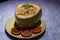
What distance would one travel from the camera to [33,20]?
1.45 m

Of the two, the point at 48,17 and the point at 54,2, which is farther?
the point at 54,2

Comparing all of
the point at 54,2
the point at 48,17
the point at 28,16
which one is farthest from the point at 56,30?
the point at 54,2

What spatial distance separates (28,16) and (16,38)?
9.5 inches

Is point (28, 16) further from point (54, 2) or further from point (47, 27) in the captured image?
point (54, 2)

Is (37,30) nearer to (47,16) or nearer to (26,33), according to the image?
(26,33)

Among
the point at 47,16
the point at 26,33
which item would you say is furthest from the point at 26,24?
the point at 47,16

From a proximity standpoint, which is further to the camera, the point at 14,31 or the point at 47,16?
the point at 47,16

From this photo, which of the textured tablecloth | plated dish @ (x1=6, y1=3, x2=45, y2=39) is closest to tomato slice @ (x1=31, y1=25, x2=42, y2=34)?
plated dish @ (x1=6, y1=3, x2=45, y2=39)

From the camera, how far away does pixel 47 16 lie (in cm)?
182

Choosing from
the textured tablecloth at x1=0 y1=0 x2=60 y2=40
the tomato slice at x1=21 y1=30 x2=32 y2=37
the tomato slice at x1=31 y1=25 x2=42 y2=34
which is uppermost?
the tomato slice at x1=31 y1=25 x2=42 y2=34

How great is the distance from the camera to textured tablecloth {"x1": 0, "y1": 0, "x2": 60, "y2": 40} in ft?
5.06

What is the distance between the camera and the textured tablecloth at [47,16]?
1.54 metres

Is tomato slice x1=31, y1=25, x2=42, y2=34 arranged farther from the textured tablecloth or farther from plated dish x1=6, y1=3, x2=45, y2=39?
the textured tablecloth

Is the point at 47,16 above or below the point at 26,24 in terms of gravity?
below
